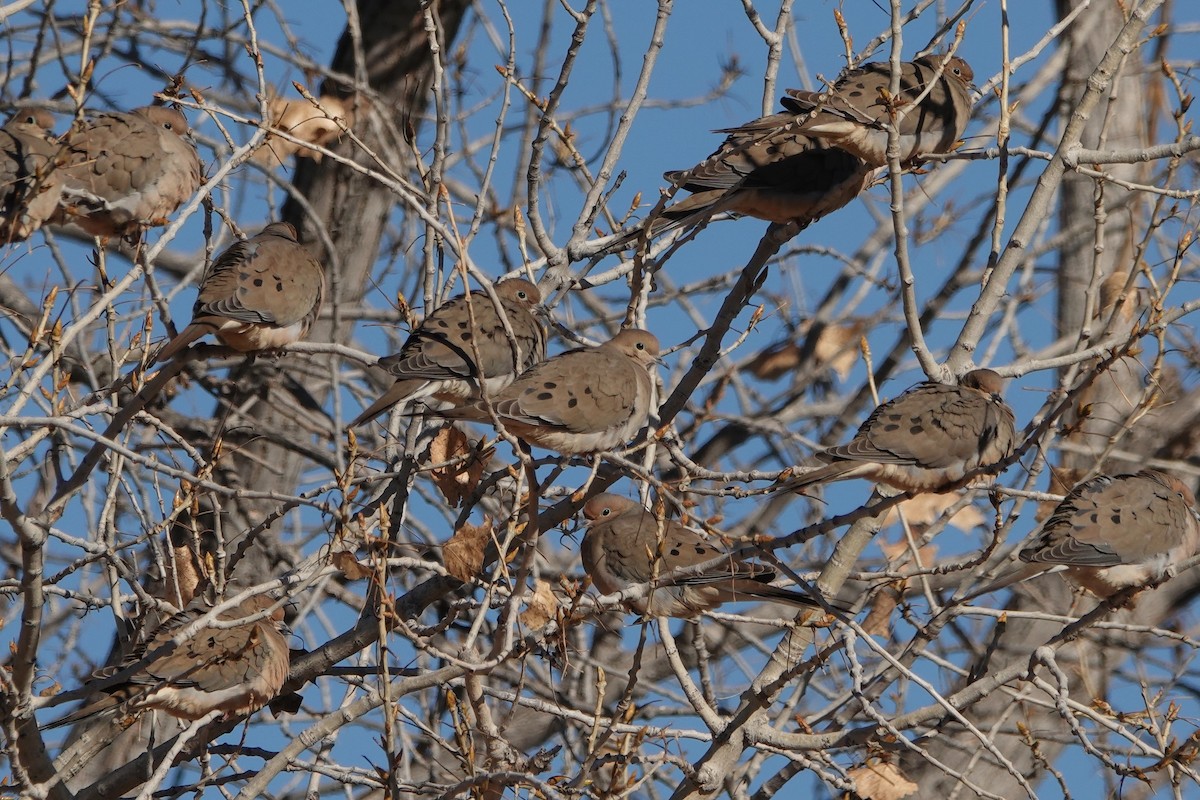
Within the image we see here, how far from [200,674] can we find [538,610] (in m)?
1.20

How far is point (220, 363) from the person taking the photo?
301 inches

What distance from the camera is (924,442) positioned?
5.05 m

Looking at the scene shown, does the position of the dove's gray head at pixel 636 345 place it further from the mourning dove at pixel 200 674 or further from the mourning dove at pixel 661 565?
the mourning dove at pixel 200 674

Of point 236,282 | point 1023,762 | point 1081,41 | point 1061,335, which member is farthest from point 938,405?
point 1081,41

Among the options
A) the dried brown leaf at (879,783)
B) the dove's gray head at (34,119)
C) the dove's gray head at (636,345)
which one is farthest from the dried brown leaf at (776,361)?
the dove's gray head at (34,119)

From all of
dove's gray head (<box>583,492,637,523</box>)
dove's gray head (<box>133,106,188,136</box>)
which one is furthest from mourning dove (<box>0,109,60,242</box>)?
dove's gray head (<box>583,492,637,523</box>)

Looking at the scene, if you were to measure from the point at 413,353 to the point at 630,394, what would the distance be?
0.82 m

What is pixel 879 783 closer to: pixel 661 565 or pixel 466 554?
pixel 661 565

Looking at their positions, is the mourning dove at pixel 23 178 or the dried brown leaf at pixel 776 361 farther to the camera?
the dried brown leaf at pixel 776 361

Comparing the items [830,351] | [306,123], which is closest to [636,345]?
[306,123]

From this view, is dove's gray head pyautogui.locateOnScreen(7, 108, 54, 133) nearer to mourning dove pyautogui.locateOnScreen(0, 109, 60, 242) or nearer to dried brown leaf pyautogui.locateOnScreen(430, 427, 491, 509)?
mourning dove pyautogui.locateOnScreen(0, 109, 60, 242)

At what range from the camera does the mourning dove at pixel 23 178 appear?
4.37 m

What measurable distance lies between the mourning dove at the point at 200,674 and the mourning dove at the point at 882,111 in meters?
2.72

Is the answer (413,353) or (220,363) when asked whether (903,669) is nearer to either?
(413,353)
